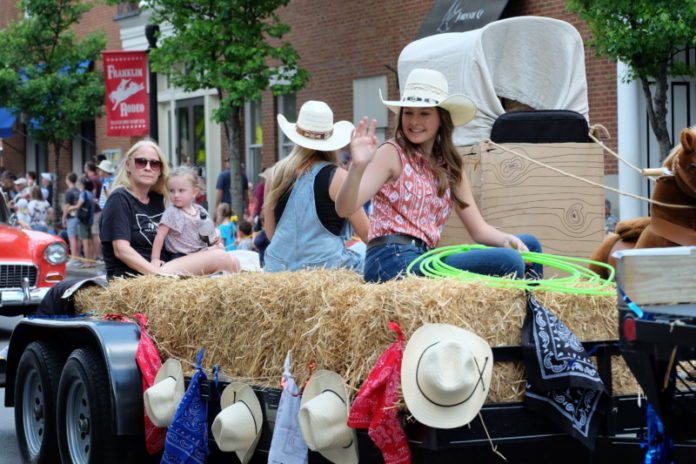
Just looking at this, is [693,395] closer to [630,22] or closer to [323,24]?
[630,22]

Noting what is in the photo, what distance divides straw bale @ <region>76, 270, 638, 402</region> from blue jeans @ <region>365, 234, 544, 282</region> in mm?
134

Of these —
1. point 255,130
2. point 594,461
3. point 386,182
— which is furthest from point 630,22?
point 255,130

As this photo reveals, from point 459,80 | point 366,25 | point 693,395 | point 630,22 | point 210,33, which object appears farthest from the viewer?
point 366,25

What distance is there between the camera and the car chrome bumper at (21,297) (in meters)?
12.9

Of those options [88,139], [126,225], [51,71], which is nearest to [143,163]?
[126,225]

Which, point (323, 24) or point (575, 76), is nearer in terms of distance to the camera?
point (575, 76)

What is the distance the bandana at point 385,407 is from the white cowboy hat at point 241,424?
0.80 m

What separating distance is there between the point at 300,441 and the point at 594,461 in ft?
3.80

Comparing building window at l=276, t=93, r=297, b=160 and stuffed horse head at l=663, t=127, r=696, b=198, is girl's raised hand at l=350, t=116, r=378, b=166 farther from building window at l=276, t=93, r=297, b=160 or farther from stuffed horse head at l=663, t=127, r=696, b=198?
building window at l=276, t=93, r=297, b=160

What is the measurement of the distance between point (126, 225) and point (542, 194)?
267 centimetres

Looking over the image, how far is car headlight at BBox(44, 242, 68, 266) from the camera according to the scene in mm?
13312

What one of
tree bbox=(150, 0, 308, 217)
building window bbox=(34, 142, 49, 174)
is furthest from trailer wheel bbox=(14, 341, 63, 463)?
building window bbox=(34, 142, 49, 174)

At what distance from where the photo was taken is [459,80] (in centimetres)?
939

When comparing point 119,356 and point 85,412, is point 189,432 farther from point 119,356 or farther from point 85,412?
point 85,412
